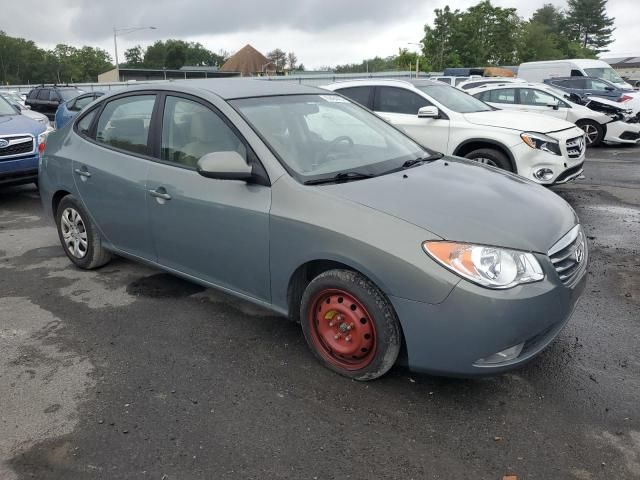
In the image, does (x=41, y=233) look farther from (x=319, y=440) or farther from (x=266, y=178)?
(x=319, y=440)

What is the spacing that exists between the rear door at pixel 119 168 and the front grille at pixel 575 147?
18.5 feet

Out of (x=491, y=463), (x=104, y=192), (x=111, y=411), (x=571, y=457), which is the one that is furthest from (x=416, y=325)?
(x=104, y=192)

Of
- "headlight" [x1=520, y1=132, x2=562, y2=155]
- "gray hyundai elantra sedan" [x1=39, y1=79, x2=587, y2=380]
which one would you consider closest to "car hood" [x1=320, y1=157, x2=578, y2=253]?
"gray hyundai elantra sedan" [x1=39, y1=79, x2=587, y2=380]

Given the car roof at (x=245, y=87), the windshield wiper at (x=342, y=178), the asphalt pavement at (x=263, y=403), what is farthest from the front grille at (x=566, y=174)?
the windshield wiper at (x=342, y=178)

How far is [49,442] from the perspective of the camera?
2.73 m

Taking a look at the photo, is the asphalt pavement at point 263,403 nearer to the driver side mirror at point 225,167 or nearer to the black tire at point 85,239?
the black tire at point 85,239

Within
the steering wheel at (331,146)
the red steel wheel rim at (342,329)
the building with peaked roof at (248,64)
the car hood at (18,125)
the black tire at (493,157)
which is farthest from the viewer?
the building with peaked roof at (248,64)

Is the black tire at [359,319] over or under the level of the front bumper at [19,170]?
under

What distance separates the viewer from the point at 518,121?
25.0 ft

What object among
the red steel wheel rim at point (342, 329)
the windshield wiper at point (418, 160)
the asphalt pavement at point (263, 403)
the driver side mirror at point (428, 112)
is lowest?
the asphalt pavement at point (263, 403)

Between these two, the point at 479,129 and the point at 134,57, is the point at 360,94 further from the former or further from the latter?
the point at 134,57

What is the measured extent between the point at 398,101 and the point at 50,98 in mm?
15907

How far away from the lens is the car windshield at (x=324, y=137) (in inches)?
137

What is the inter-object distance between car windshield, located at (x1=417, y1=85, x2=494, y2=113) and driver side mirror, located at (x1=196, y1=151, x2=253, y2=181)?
5.43 metres
